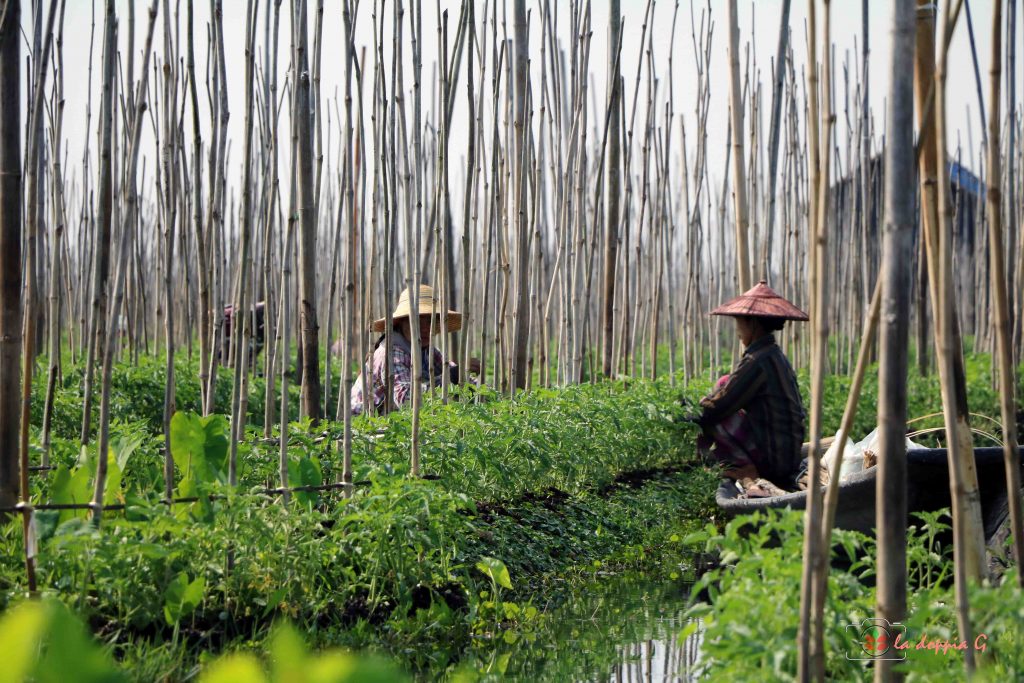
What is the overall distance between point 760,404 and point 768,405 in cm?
3

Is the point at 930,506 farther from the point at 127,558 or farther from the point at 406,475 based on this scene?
the point at 127,558

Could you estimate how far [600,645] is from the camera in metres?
2.60

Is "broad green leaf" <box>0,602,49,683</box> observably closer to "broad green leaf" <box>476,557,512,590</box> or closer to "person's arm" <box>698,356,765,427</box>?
"broad green leaf" <box>476,557,512,590</box>

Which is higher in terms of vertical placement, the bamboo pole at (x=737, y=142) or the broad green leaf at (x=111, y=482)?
the bamboo pole at (x=737, y=142)

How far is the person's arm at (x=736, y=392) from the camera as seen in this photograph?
3.90 metres

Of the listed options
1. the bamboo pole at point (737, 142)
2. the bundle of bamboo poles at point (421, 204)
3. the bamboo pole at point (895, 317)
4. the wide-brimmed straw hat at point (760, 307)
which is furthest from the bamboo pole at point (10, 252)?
the wide-brimmed straw hat at point (760, 307)

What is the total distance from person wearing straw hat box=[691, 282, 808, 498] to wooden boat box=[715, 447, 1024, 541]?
0.61 metres

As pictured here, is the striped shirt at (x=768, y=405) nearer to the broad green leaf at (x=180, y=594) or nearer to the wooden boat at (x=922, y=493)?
the wooden boat at (x=922, y=493)

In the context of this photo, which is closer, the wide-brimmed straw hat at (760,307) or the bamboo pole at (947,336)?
the bamboo pole at (947,336)

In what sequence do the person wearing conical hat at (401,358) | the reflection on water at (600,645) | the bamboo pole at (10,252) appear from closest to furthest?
the bamboo pole at (10,252) < the reflection on water at (600,645) < the person wearing conical hat at (401,358)

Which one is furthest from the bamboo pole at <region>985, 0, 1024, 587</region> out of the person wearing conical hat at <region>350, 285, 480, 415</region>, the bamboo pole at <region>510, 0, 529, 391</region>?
the person wearing conical hat at <region>350, 285, 480, 415</region>


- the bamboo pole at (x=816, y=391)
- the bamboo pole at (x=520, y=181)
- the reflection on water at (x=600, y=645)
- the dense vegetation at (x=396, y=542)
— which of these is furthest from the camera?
the bamboo pole at (x=520, y=181)

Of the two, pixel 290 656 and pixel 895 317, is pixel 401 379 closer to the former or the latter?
pixel 895 317

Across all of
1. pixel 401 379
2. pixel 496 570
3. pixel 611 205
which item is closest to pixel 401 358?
pixel 401 379
